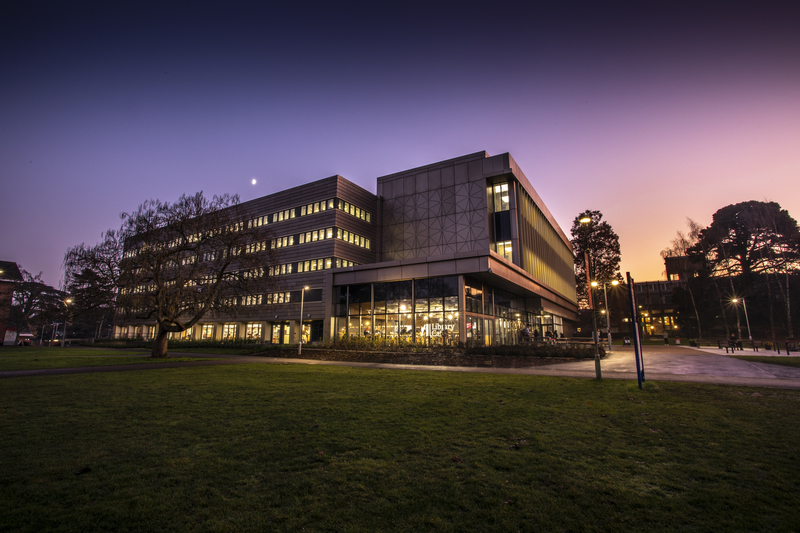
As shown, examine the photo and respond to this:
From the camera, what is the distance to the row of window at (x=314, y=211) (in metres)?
50.7

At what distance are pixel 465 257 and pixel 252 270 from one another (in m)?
18.5

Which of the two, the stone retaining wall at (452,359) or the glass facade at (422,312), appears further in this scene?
the glass facade at (422,312)

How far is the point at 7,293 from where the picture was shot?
156ft

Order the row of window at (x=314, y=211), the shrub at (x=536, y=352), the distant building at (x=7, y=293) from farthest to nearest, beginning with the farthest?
the row of window at (x=314, y=211) < the distant building at (x=7, y=293) < the shrub at (x=536, y=352)

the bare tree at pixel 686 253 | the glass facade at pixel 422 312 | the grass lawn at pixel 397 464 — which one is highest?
the bare tree at pixel 686 253

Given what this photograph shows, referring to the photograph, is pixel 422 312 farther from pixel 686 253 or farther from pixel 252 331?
pixel 686 253

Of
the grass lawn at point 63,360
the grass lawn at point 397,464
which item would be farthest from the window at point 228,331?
the grass lawn at point 397,464

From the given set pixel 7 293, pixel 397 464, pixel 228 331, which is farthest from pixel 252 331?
pixel 397 464

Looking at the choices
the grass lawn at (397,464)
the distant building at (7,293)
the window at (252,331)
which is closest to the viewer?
the grass lawn at (397,464)

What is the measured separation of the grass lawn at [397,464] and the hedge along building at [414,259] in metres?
25.5

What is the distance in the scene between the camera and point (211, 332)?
198 feet

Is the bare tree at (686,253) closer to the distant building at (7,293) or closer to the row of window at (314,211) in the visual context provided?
the row of window at (314,211)

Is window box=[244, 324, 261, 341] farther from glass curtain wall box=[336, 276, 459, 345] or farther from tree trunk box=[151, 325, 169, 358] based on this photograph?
tree trunk box=[151, 325, 169, 358]

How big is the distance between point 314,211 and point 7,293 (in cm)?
4153
